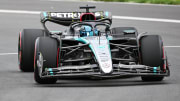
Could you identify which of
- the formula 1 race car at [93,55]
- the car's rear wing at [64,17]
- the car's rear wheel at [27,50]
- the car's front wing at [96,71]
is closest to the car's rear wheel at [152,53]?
the formula 1 race car at [93,55]

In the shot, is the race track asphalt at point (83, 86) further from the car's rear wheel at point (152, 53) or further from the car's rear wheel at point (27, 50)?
the car's rear wheel at point (152, 53)

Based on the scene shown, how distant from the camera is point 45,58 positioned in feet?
42.4

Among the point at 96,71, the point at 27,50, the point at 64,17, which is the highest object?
the point at 64,17

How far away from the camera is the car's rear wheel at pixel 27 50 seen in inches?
594

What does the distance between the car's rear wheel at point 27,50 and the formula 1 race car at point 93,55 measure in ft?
0.07

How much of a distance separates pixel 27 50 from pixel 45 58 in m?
2.25

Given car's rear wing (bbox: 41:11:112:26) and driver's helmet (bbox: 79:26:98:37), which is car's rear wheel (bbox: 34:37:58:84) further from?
car's rear wing (bbox: 41:11:112:26)

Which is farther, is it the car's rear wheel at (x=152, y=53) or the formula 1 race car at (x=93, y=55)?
the car's rear wheel at (x=152, y=53)

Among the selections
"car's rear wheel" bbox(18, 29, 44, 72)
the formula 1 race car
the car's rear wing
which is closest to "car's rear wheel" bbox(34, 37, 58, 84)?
Result: the formula 1 race car

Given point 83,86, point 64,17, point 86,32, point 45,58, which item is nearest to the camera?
point 83,86

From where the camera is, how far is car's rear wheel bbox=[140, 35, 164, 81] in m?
13.2

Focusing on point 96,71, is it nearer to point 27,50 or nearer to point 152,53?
point 152,53

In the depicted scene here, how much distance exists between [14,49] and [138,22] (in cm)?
764

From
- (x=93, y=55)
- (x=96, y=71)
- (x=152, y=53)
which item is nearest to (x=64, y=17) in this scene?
(x=93, y=55)
